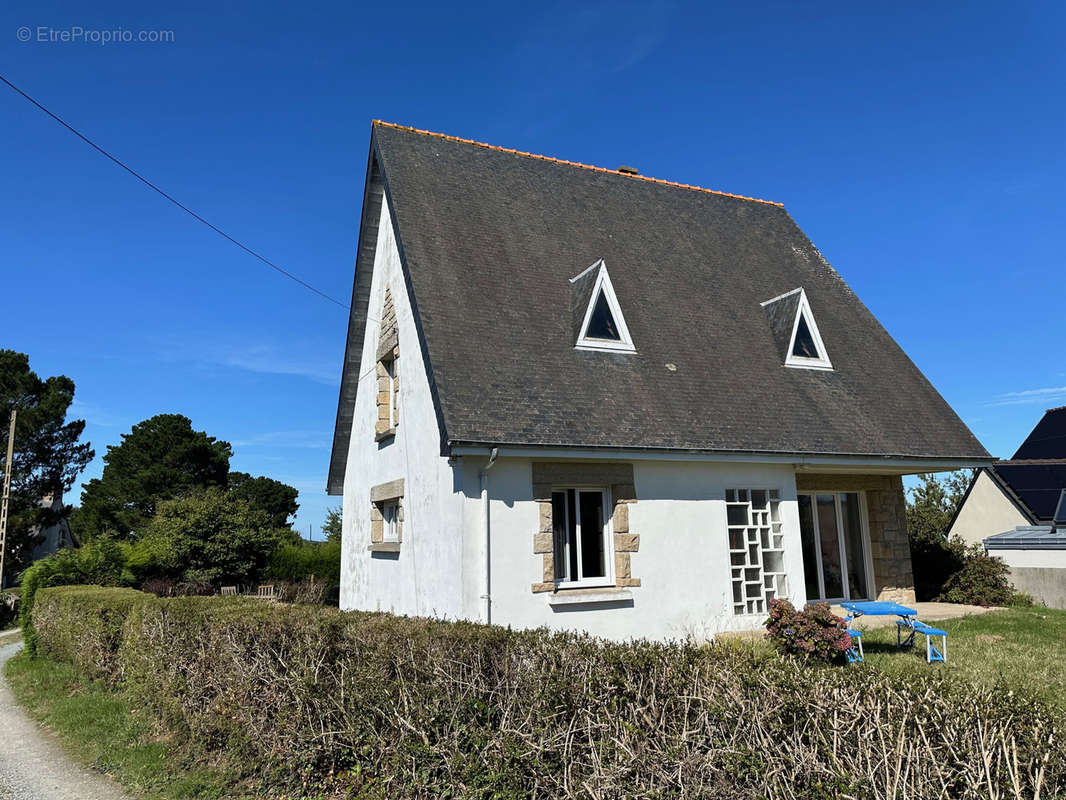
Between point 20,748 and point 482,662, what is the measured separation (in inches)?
235

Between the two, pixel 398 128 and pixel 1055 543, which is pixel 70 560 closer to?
pixel 398 128

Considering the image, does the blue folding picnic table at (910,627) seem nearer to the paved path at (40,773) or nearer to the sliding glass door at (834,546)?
the sliding glass door at (834,546)

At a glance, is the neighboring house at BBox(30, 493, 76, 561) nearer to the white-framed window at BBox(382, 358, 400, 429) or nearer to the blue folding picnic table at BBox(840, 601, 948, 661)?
the white-framed window at BBox(382, 358, 400, 429)

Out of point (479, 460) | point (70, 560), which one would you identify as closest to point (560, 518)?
point (479, 460)

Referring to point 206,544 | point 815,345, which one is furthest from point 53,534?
point 815,345

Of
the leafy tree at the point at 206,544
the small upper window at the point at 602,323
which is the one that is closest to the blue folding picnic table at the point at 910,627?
the small upper window at the point at 602,323

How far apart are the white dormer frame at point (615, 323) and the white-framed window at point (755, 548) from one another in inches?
113

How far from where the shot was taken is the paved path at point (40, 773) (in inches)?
232

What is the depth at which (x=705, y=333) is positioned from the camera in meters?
13.0

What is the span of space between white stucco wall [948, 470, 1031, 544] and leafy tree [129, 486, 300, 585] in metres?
24.4

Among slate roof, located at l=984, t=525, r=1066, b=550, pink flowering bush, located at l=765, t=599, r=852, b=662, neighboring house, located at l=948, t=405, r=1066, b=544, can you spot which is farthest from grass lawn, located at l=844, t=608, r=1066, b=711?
neighboring house, located at l=948, t=405, r=1066, b=544

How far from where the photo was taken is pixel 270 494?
4731 cm

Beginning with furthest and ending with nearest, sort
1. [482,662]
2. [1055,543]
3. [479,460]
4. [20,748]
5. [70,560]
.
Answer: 1. [70,560]
2. [1055,543]
3. [479,460]
4. [20,748]
5. [482,662]

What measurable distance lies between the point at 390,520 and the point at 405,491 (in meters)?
1.67
